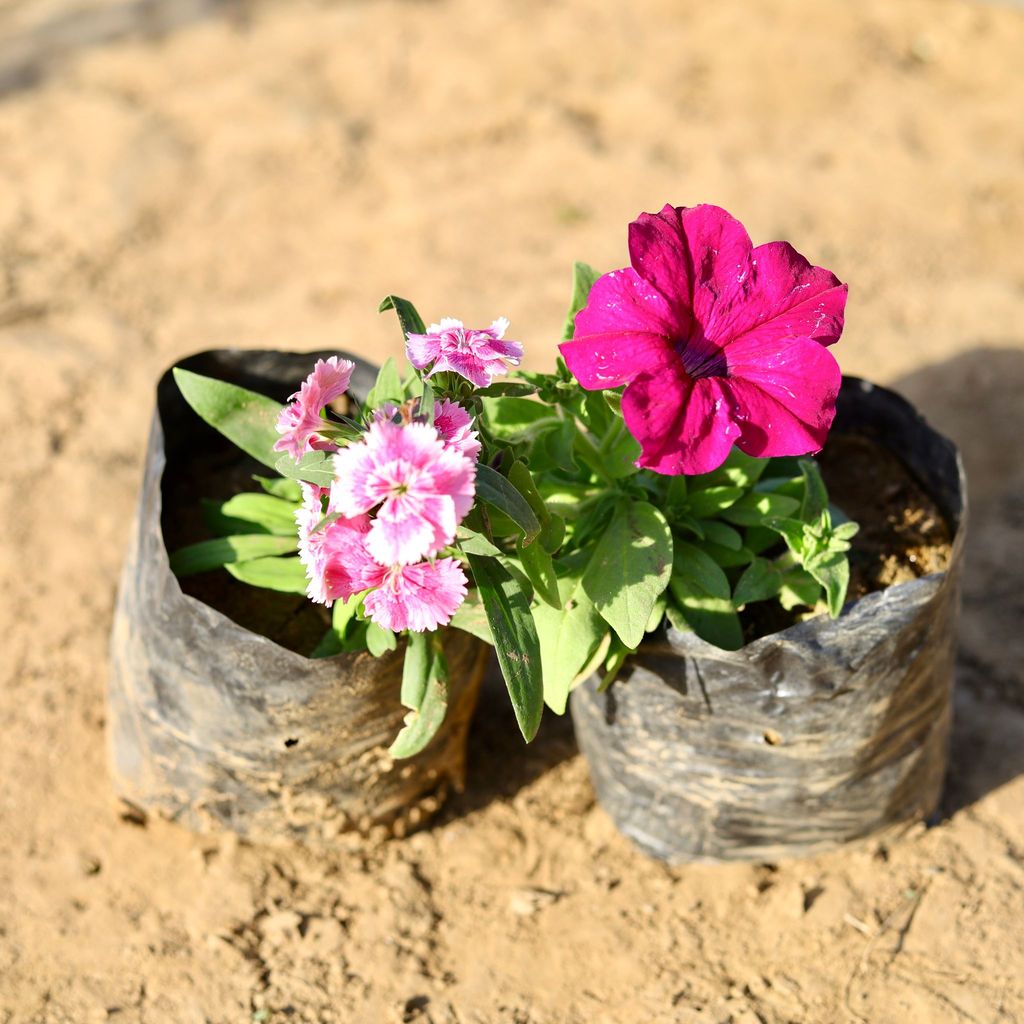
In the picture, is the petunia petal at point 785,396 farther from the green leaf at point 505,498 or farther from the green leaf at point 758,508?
the green leaf at point 758,508

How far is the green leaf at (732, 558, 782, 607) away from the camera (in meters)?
2.30

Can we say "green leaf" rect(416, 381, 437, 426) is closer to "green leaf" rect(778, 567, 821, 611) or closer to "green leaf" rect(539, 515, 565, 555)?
"green leaf" rect(539, 515, 565, 555)

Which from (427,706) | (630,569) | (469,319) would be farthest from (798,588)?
(469,319)

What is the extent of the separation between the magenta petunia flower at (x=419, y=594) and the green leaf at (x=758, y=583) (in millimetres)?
684

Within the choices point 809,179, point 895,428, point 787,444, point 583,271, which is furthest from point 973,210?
point 787,444

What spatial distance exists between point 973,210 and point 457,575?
11.0 feet

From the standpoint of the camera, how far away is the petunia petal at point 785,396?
190 centimetres

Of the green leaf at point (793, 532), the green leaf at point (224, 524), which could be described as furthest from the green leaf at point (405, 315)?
the green leaf at point (793, 532)

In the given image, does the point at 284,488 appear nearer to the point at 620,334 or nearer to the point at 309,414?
the point at 309,414

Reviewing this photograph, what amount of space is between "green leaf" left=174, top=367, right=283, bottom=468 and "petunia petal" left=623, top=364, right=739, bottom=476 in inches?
34.6

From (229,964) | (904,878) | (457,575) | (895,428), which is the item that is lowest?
(904,878)

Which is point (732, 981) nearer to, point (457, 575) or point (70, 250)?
point (457, 575)

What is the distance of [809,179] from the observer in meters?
4.61

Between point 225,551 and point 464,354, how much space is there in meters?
0.83
